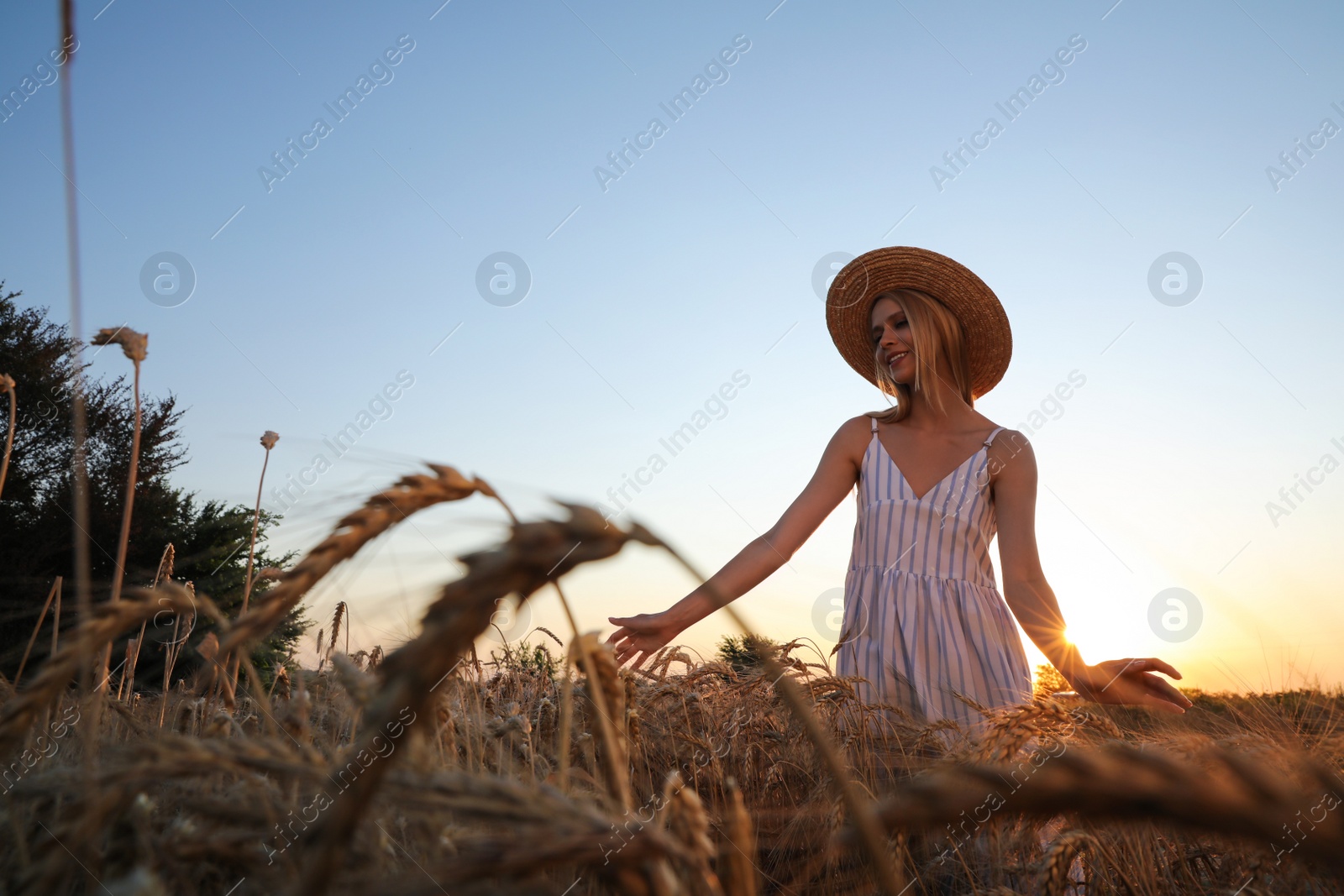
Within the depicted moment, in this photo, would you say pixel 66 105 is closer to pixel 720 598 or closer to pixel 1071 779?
pixel 720 598

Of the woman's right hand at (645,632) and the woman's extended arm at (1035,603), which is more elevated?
the woman's right hand at (645,632)

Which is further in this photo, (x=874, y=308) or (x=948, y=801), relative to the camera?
(x=874, y=308)

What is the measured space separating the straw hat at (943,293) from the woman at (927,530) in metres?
0.01

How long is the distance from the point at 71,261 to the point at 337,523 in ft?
1.93

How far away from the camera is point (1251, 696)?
2.90 meters

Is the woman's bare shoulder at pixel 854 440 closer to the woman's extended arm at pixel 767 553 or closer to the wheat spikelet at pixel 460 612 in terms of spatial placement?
the woman's extended arm at pixel 767 553

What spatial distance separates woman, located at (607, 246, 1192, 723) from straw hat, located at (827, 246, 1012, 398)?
10mm

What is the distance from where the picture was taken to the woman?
3664 millimetres

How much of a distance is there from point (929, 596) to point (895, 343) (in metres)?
1.35

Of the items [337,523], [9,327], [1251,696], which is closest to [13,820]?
[337,523]

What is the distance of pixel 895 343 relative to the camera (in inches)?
173

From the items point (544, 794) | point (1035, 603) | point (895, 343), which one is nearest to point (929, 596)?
point (1035, 603)

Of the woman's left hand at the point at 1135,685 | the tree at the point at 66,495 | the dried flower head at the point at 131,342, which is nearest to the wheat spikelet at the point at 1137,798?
the dried flower head at the point at 131,342

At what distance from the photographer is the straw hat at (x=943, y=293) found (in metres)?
4.76
